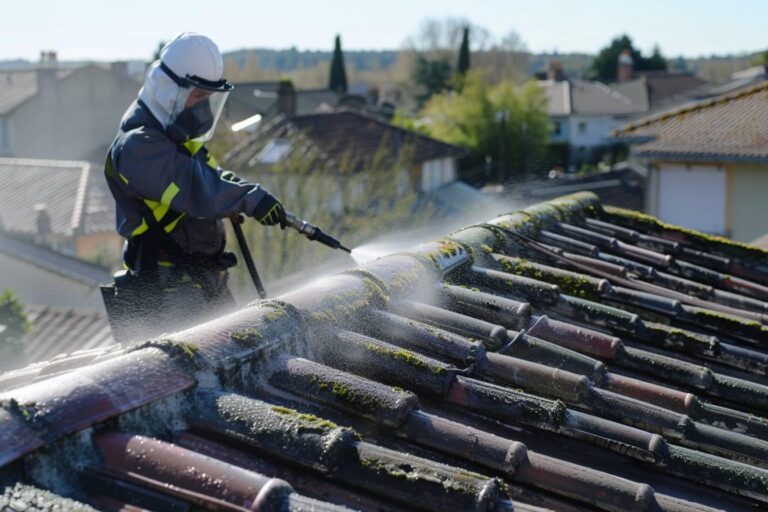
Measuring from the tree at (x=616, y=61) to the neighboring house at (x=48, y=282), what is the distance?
190ft

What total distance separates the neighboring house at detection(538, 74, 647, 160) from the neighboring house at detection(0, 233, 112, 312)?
39809 millimetres

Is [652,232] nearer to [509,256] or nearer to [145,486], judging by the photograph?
[509,256]

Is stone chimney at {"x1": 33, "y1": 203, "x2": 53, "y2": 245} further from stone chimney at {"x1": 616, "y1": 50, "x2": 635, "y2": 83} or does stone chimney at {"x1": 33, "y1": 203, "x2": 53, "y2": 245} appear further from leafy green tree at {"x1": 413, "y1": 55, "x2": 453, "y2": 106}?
stone chimney at {"x1": 616, "y1": 50, "x2": 635, "y2": 83}

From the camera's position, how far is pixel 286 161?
21125 mm

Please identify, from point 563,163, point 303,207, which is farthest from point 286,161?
point 563,163

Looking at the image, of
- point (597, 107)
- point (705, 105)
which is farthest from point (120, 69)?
point (597, 107)

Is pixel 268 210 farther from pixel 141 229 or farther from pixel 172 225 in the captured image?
pixel 141 229

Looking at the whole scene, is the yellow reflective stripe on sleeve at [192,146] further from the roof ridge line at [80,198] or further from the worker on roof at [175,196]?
the roof ridge line at [80,198]

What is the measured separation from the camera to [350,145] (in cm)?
2677

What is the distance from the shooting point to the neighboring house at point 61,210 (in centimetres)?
2617

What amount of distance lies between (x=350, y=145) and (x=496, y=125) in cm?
2071

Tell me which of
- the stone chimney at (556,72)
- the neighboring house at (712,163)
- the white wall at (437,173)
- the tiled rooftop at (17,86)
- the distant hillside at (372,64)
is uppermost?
the distant hillside at (372,64)

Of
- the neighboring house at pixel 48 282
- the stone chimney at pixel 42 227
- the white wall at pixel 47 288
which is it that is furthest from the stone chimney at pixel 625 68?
the white wall at pixel 47 288

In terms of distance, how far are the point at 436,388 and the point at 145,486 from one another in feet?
3.64
